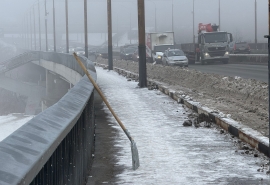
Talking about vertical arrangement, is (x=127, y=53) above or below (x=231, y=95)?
above

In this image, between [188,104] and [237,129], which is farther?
[188,104]

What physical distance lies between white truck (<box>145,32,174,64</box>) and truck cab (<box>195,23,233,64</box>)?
23.1 feet

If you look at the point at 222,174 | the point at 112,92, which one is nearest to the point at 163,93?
the point at 112,92

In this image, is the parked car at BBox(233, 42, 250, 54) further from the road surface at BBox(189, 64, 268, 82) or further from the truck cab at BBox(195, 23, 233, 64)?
the road surface at BBox(189, 64, 268, 82)

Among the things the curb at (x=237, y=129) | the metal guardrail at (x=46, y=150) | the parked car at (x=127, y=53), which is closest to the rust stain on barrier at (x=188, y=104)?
the curb at (x=237, y=129)

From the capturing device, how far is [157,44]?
60.1m

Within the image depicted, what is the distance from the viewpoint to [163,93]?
73.5ft

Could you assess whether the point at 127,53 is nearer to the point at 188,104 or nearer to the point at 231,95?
the point at 231,95

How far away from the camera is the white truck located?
58.2 meters

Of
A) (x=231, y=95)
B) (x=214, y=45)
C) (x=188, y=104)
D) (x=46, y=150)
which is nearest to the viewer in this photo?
(x=46, y=150)

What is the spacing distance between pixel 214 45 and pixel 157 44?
1142cm

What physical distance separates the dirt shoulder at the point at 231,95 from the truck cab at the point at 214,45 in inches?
563

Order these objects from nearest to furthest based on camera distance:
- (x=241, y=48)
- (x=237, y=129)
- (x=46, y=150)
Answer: (x=46, y=150) < (x=237, y=129) < (x=241, y=48)

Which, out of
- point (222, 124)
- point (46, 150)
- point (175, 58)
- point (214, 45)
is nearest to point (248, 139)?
point (222, 124)
